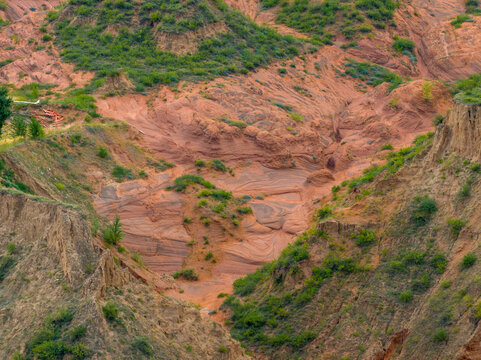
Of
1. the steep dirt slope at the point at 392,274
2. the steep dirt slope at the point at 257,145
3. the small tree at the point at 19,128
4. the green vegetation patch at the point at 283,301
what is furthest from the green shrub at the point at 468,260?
the small tree at the point at 19,128

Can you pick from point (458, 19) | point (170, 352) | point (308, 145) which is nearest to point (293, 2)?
point (458, 19)

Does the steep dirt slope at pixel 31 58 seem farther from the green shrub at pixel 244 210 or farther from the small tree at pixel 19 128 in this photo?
the green shrub at pixel 244 210

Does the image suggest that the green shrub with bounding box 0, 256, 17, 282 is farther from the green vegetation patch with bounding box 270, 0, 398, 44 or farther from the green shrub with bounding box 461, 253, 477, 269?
the green vegetation patch with bounding box 270, 0, 398, 44

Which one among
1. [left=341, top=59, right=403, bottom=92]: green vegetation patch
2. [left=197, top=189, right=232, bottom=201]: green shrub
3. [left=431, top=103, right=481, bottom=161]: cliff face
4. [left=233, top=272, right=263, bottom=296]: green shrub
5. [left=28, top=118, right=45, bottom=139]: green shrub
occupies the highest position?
[left=431, top=103, right=481, bottom=161]: cliff face

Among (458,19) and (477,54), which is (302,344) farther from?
(458,19)

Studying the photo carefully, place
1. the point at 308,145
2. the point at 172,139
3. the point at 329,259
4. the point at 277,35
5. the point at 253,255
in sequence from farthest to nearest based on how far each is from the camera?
the point at 277,35
the point at 308,145
the point at 172,139
the point at 253,255
the point at 329,259

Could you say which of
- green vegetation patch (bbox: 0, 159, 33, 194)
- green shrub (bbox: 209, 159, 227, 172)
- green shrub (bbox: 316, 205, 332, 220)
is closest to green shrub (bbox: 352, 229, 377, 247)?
green shrub (bbox: 316, 205, 332, 220)

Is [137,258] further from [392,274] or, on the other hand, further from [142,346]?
[392,274]
